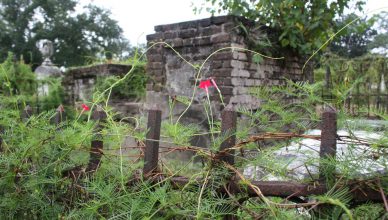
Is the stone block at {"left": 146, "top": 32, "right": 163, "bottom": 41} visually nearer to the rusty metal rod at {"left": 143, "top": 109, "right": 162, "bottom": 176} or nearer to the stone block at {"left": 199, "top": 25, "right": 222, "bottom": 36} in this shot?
the stone block at {"left": 199, "top": 25, "right": 222, "bottom": 36}

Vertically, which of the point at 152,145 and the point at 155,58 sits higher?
the point at 155,58

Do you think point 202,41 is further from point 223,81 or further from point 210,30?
point 223,81

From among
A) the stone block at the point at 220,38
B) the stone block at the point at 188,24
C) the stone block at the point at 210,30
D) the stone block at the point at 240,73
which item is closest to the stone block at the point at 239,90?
the stone block at the point at 240,73

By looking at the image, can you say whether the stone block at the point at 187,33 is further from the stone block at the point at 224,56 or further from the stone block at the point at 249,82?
the stone block at the point at 249,82

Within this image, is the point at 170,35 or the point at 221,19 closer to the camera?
the point at 221,19

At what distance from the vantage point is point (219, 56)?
366cm

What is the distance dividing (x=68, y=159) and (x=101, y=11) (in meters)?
32.1

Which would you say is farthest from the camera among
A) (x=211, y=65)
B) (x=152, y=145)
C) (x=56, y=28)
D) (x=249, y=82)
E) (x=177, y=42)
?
Answer: (x=56, y=28)

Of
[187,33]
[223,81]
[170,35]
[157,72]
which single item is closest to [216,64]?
[223,81]

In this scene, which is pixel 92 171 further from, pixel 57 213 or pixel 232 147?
pixel 232 147

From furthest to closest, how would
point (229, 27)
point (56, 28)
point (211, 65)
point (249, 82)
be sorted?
point (56, 28)
point (249, 82)
point (211, 65)
point (229, 27)

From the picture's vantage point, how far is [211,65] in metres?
3.75

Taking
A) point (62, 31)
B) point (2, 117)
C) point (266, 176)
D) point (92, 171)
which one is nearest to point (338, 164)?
point (266, 176)

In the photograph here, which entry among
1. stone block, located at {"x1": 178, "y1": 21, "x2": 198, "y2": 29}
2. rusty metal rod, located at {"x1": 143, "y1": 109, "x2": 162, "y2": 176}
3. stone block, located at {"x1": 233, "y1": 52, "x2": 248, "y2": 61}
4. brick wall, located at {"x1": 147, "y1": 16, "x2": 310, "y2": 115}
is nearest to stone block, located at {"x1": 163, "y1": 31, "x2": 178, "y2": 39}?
brick wall, located at {"x1": 147, "y1": 16, "x2": 310, "y2": 115}
